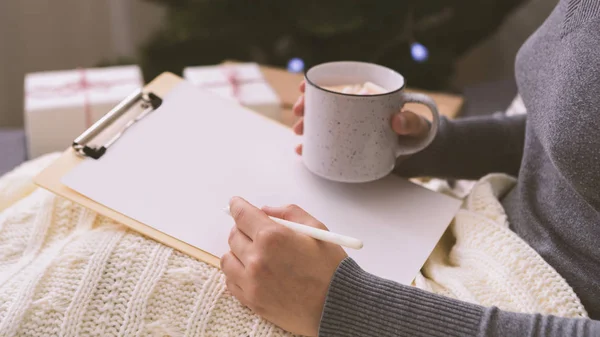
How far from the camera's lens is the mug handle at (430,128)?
2.01 ft

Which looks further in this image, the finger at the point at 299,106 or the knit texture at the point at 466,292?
the finger at the point at 299,106

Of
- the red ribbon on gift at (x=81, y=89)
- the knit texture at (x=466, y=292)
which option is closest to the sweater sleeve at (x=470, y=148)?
the knit texture at (x=466, y=292)

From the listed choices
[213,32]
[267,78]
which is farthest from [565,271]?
[213,32]

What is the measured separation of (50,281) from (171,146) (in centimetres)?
22

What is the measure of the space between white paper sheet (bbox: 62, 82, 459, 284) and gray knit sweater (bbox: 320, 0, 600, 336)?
70mm

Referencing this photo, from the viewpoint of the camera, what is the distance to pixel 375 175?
632 millimetres

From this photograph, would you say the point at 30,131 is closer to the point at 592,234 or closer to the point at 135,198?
the point at 135,198

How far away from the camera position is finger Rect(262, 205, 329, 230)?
520 mm

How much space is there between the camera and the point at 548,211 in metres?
0.59

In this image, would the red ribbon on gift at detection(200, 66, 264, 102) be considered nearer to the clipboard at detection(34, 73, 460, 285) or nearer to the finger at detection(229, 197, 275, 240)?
the clipboard at detection(34, 73, 460, 285)

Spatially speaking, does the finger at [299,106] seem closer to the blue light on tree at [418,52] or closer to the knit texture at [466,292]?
the knit texture at [466,292]

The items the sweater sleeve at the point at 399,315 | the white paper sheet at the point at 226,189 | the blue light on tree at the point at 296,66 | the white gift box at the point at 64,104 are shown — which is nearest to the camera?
the sweater sleeve at the point at 399,315

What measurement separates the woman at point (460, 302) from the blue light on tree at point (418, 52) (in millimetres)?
879

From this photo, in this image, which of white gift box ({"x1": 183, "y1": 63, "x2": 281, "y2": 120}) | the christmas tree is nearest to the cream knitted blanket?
white gift box ({"x1": 183, "y1": 63, "x2": 281, "y2": 120})
